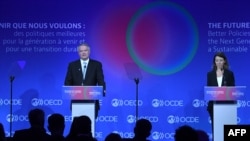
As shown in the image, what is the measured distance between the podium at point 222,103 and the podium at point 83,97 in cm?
170

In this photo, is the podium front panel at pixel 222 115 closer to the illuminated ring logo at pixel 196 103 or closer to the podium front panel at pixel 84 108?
the podium front panel at pixel 84 108

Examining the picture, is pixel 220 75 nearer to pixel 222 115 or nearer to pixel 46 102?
pixel 222 115

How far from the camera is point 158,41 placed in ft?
36.6

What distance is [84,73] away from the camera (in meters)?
9.31

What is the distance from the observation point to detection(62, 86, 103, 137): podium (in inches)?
324

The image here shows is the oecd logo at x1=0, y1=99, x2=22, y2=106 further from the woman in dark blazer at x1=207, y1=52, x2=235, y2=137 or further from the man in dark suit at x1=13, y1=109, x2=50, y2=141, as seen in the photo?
the man in dark suit at x1=13, y1=109, x2=50, y2=141

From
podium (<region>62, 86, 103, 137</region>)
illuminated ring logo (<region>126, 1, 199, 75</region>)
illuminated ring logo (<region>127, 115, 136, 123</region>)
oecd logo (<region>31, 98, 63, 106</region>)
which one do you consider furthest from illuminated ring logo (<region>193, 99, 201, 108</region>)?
podium (<region>62, 86, 103, 137</region>)

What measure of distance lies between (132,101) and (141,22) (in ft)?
5.52

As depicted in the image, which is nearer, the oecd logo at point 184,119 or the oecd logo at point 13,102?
the oecd logo at point 184,119

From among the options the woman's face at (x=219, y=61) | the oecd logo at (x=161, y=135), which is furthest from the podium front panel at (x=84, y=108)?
the oecd logo at (x=161, y=135)

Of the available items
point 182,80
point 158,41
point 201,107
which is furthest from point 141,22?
point 201,107

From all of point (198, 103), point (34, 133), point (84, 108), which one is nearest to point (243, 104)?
point (198, 103)

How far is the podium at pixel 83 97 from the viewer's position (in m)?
8.22

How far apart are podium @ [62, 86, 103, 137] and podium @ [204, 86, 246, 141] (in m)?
1.70
